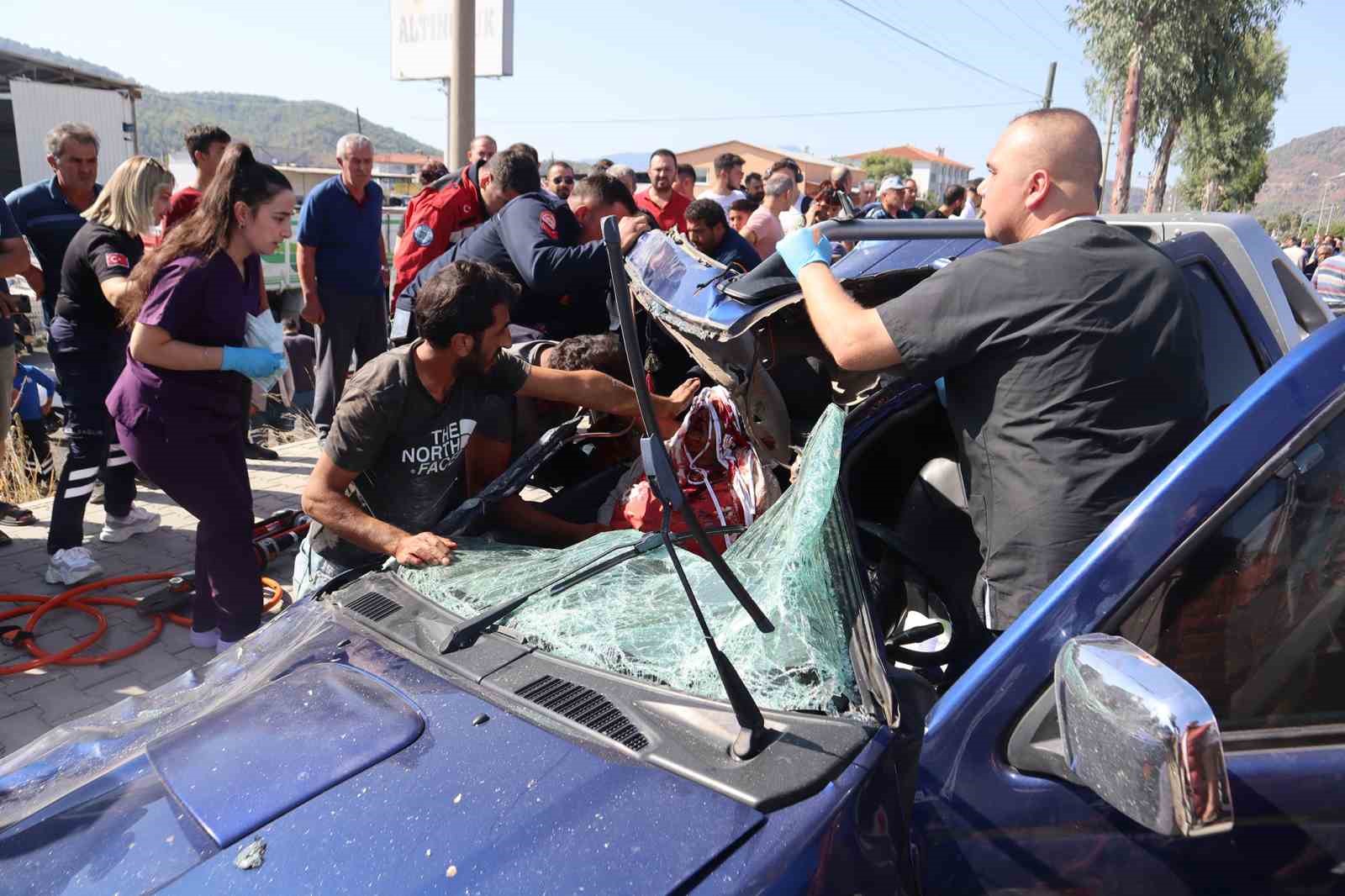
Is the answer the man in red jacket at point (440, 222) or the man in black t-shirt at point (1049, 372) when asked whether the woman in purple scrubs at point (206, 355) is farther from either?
the man in black t-shirt at point (1049, 372)

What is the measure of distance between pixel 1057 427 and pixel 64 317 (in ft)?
14.6

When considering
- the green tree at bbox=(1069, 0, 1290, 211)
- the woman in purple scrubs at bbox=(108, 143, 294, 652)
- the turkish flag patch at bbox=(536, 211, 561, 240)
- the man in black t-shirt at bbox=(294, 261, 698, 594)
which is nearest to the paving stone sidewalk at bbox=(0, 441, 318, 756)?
the woman in purple scrubs at bbox=(108, 143, 294, 652)

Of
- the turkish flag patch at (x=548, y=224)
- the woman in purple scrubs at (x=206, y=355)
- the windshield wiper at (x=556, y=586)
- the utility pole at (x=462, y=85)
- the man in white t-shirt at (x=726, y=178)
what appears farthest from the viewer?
the man in white t-shirt at (x=726, y=178)

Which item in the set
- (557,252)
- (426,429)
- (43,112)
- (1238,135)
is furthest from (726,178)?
(1238,135)

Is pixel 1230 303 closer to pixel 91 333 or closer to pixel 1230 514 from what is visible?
pixel 1230 514

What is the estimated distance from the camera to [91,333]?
4.32 meters

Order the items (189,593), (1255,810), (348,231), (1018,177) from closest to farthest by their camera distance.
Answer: (1255,810) → (1018,177) → (189,593) → (348,231)

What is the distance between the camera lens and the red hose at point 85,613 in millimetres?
3668

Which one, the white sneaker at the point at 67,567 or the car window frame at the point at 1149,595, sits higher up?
the car window frame at the point at 1149,595

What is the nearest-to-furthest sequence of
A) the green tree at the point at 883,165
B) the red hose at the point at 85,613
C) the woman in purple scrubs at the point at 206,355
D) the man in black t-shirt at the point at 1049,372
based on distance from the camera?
the man in black t-shirt at the point at 1049,372
the woman in purple scrubs at the point at 206,355
the red hose at the point at 85,613
the green tree at the point at 883,165

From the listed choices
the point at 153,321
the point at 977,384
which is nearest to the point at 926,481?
the point at 977,384

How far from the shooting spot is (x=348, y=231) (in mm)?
5840

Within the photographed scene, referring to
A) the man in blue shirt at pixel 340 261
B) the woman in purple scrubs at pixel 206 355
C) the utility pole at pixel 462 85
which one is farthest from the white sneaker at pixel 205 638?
the utility pole at pixel 462 85

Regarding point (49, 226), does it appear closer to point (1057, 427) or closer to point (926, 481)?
point (926, 481)
